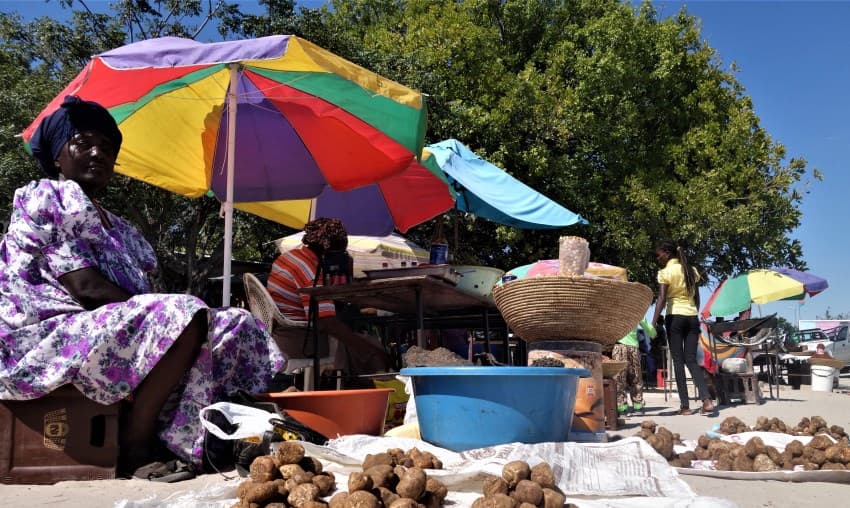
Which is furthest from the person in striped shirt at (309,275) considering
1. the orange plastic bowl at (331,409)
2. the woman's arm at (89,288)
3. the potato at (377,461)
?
the potato at (377,461)

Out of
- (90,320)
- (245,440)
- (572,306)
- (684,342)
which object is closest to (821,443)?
(572,306)

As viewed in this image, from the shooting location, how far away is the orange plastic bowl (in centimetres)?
293

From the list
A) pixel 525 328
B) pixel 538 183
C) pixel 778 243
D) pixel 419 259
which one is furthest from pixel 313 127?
pixel 778 243

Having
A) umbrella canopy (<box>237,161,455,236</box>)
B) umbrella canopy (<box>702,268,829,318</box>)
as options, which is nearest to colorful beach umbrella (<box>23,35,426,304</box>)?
umbrella canopy (<box>237,161,455,236</box>)

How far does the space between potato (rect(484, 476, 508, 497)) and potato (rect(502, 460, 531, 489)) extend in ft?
0.12

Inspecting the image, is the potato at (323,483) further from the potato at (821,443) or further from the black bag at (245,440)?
the potato at (821,443)

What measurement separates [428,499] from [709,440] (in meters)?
2.18

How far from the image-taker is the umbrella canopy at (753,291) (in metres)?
12.1

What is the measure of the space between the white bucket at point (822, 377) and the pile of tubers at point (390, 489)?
40.6ft

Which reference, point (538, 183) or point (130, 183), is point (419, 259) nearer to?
point (130, 183)

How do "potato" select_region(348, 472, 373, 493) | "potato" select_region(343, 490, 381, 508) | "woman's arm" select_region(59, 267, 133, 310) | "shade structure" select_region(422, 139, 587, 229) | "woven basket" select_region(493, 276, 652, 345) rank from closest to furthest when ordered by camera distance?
"potato" select_region(343, 490, 381, 508) < "potato" select_region(348, 472, 373, 493) < "woman's arm" select_region(59, 267, 133, 310) < "woven basket" select_region(493, 276, 652, 345) < "shade structure" select_region(422, 139, 587, 229)

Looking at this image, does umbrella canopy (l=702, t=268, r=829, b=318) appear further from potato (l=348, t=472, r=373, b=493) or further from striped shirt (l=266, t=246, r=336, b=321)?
potato (l=348, t=472, r=373, b=493)

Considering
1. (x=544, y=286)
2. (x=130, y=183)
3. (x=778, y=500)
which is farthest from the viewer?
(x=130, y=183)

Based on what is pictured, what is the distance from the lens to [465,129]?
1436 centimetres
